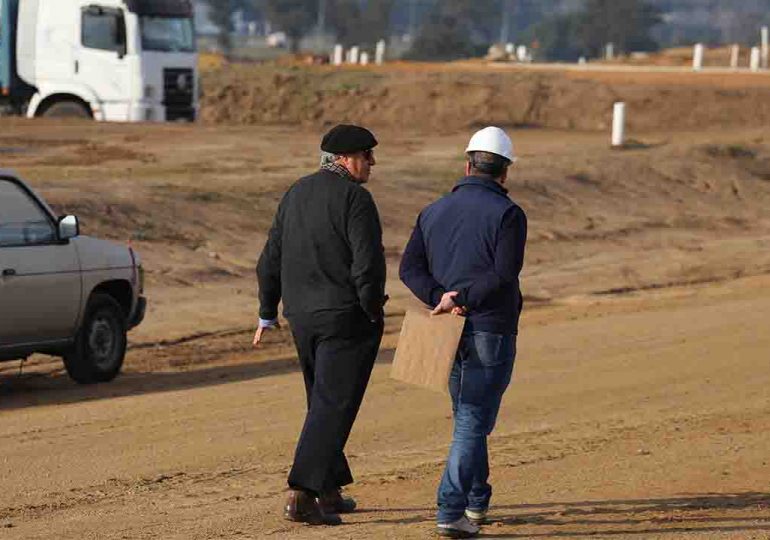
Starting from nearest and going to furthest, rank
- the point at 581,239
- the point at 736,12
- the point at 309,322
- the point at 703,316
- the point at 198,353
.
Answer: the point at 309,322 → the point at 198,353 → the point at 703,316 → the point at 581,239 → the point at 736,12

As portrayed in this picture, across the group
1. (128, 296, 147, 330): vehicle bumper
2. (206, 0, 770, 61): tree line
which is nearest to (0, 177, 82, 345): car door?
(128, 296, 147, 330): vehicle bumper

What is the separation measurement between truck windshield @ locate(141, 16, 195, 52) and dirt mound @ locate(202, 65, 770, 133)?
8.45 metres

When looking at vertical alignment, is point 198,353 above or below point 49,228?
below

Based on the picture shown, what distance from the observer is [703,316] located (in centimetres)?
1873

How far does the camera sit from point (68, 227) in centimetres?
1341

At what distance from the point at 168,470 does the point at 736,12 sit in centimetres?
18310

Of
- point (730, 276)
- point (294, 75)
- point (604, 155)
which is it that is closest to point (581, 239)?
point (730, 276)

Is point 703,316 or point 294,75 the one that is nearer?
point 703,316

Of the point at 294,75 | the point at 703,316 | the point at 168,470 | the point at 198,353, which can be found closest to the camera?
the point at 168,470

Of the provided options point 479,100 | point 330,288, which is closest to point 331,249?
point 330,288

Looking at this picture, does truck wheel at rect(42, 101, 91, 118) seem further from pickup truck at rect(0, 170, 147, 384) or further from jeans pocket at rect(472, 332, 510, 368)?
jeans pocket at rect(472, 332, 510, 368)

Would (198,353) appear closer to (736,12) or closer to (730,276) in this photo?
(730,276)

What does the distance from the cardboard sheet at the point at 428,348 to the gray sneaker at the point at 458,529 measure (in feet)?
2.13

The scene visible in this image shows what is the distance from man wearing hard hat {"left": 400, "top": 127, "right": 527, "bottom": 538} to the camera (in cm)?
822
